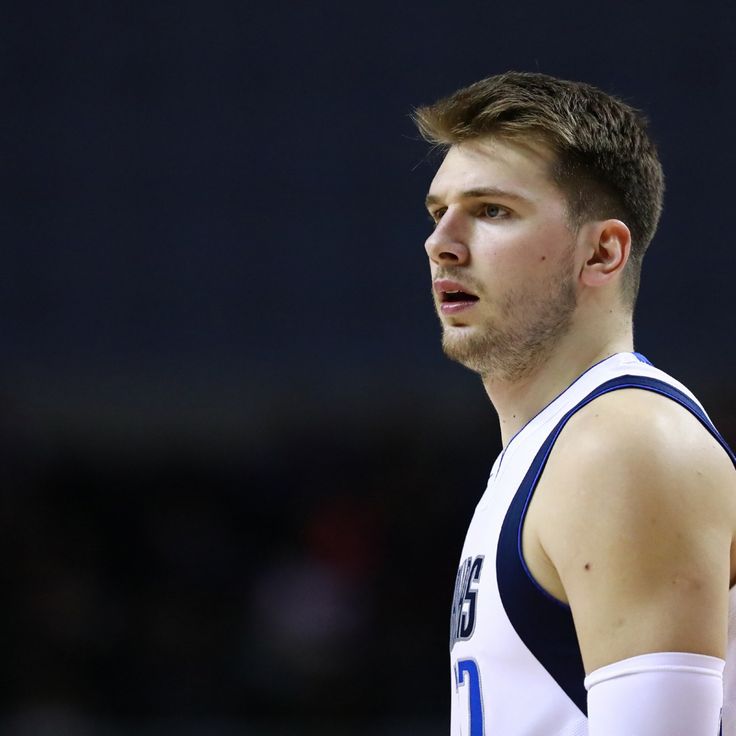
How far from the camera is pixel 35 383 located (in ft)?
32.8

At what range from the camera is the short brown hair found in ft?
8.91

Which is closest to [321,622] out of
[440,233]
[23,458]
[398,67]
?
[23,458]

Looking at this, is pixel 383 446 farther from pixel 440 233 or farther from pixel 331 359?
pixel 440 233

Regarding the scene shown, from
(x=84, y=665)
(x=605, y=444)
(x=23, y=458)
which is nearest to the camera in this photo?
(x=605, y=444)

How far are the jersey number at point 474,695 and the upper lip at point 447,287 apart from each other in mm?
804

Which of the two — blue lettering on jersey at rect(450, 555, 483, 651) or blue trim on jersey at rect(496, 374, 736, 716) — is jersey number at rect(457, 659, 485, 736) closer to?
blue lettering on jersey at rect(450, 555, 483, 651)

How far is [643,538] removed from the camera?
2.04 meters

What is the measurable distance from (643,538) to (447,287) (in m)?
0.90

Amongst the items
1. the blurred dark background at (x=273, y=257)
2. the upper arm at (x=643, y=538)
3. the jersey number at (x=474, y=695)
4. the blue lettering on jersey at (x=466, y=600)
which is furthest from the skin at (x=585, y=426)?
the blurred dark background at (x=273, y=257)

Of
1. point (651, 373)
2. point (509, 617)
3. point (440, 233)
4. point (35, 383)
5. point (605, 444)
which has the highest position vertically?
point (35, 383)

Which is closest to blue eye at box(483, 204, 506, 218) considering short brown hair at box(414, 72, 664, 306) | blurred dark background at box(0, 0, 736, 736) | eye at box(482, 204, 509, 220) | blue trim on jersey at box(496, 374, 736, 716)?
eye at box(482, 204, 509, 220)

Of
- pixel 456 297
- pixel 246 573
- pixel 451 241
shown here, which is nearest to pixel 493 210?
pixel 451 241

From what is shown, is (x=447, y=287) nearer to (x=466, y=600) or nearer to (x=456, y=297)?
(x=456, y=297)

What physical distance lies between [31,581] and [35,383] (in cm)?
182
